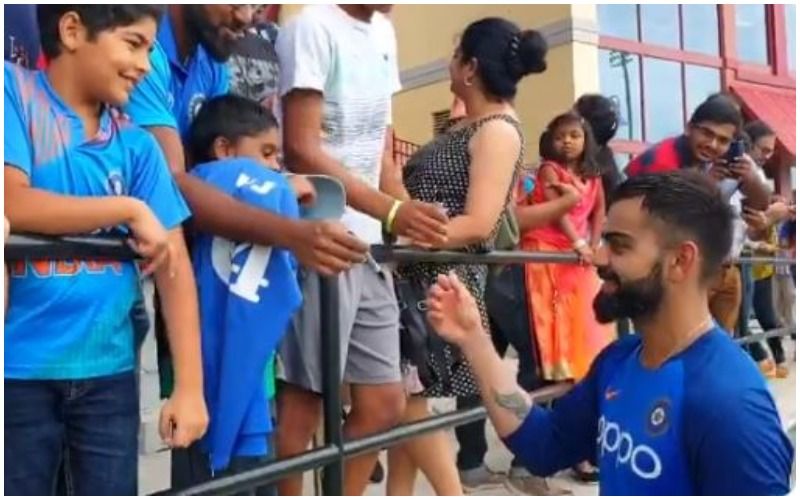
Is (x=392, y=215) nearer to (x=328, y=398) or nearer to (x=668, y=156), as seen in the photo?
(x=328, y=398)

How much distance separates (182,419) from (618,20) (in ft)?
30.6

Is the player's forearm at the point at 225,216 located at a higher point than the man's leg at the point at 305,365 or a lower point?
higher

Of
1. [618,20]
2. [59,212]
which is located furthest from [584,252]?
[618,20]

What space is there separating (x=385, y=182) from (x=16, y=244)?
3.82 feet

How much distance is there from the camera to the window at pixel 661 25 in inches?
411

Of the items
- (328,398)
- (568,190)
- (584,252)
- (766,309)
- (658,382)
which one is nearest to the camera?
(658,382)

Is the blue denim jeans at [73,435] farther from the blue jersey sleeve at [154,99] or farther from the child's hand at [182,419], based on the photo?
the blue jersey sleeve at [154,99]

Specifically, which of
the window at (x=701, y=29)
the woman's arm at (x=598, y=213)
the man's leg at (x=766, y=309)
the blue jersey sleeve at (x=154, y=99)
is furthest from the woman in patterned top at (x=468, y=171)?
the window at (x=701, y=29)

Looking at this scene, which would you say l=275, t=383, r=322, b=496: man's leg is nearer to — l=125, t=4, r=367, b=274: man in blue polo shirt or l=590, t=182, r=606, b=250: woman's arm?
l=125, t=4, r=367, b=274: man in blue polo shirt

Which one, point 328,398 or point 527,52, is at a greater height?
point 527,52

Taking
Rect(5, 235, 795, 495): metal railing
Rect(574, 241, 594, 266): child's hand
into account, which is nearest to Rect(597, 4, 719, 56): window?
Rect(574, 241, 594, 266): child's hand

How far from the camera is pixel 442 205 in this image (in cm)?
254

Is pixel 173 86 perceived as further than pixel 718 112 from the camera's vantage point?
No

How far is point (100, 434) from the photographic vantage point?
5.20 feet
